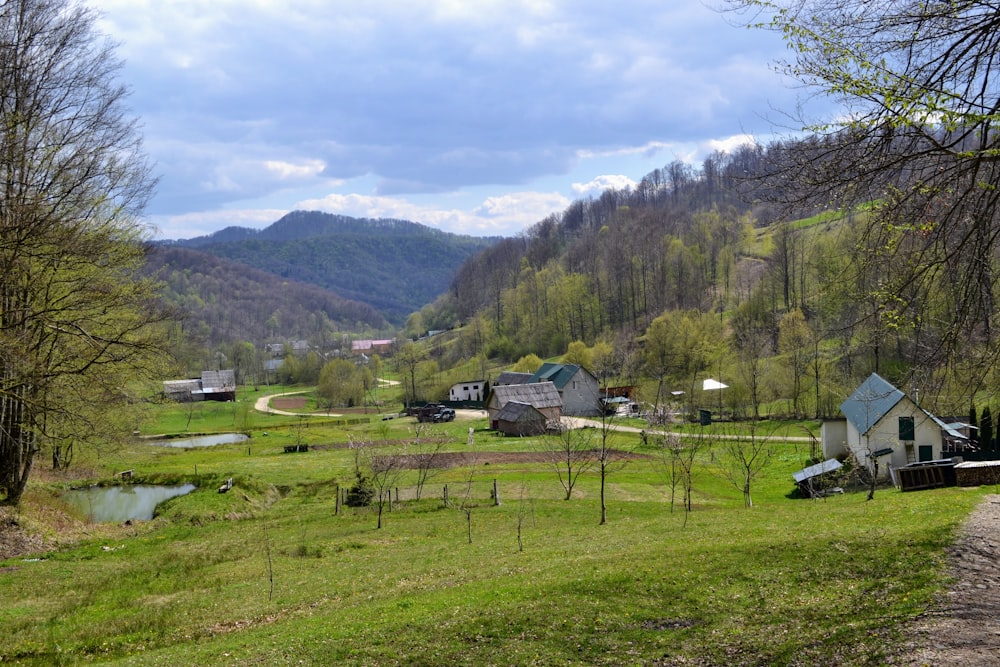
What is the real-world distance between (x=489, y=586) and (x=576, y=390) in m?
65.9

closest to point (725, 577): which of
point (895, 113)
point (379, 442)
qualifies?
point (895, 113)

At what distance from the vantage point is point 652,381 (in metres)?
74.6

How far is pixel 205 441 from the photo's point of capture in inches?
2790

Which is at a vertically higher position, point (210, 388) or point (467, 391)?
point (210, 388)

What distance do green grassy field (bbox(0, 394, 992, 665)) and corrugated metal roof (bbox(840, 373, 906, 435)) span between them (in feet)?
31.9

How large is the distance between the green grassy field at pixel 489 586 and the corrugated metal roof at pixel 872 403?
31.9 ft

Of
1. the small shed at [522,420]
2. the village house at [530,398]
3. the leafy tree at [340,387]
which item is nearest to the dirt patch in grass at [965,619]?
the small shed at [522,420]

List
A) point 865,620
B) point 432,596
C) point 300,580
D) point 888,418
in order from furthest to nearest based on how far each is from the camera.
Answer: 1. point 888,418
2. point 300,580
3. point 432,596
4. point 865,620

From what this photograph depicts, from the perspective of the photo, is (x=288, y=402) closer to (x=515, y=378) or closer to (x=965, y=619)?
(x=515, y=378)

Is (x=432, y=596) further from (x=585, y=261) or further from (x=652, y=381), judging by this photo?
(x=585, y=261)

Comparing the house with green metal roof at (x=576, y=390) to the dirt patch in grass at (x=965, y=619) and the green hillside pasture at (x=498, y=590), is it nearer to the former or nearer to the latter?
the green hillside pasture at (x=498, y=590)

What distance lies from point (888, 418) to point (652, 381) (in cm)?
3956

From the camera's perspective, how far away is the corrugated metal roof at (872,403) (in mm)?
34781

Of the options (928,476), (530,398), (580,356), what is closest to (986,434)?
(928,476)
